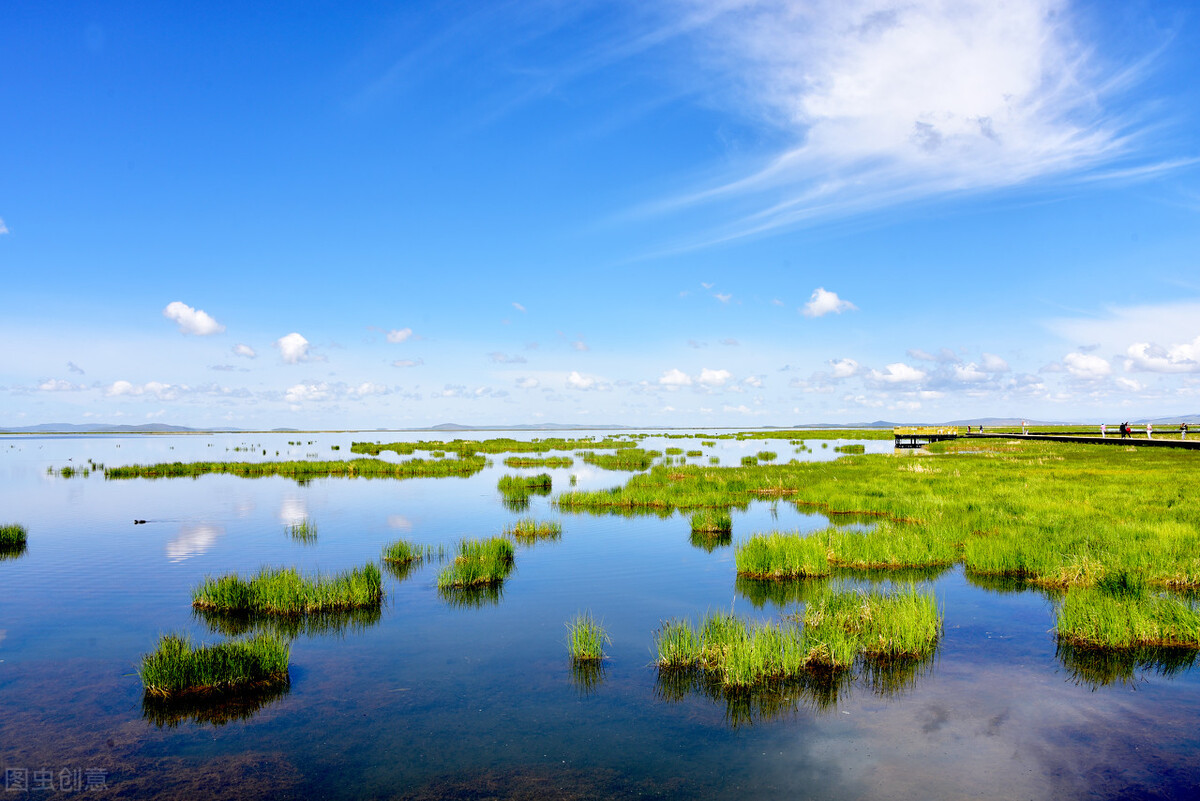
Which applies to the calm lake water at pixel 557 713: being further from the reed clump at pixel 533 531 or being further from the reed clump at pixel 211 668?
the reed clump at pixel 533 531

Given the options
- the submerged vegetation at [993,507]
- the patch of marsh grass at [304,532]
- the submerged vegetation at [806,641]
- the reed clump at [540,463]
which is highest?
the submerged vegetation at [993,507]

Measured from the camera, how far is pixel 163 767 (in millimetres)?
9117

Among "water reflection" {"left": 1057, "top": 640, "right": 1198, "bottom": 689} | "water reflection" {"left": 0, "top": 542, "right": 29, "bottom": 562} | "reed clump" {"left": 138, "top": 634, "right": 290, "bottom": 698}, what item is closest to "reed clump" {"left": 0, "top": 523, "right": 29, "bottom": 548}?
"water reflection" {"left": 0, "top": 542, "right": 29, "bottom": 562}

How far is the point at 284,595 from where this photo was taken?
1681 cm

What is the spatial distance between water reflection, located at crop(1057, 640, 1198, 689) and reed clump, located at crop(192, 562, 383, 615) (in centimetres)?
1584

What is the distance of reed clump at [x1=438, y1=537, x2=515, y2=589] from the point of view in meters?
19.4

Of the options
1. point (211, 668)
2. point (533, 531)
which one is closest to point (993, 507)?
point (533, 531)

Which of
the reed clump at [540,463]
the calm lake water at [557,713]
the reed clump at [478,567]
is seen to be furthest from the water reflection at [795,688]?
the reed clump at [540,463]

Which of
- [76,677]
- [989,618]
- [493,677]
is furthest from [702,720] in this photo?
[76,677]

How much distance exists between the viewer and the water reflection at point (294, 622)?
15.1 m

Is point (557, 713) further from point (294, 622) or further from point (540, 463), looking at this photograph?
point (540, 463)

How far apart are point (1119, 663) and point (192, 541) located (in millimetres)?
29765

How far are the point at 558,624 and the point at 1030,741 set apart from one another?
960 centimetres

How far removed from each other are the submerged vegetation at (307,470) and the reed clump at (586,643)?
40.8 metres
